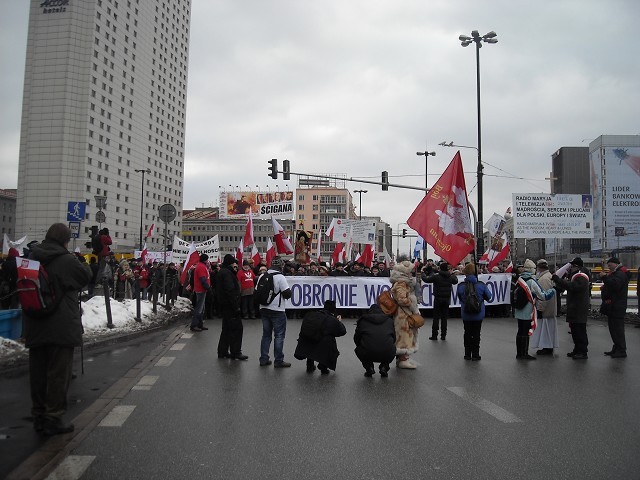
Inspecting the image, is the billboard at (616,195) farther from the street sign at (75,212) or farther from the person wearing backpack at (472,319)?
the person wearing backpack at (472,319)

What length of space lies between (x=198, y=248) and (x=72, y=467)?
63.9 feet

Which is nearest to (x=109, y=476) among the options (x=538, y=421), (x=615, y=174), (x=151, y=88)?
(x=538, y=421)

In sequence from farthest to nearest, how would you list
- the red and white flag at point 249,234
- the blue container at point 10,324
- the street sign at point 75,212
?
the red and white flag at point 249,234 → the street sign at point 75,212 → the blue container at point 10,324

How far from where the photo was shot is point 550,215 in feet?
67.8

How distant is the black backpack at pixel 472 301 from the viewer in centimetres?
972

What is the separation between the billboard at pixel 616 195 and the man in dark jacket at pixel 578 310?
288 feet

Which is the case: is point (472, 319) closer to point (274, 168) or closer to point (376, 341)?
point (376, 341)

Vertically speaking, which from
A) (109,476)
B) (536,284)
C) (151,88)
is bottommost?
(109,476)

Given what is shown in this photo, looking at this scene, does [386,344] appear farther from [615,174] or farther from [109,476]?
[615,174]

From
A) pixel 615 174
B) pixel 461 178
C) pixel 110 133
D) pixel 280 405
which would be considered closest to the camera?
pixel 280 405

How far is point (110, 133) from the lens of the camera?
101188mm

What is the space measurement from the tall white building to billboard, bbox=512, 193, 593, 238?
80.5 m

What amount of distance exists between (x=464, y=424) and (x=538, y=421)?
2.64 ft

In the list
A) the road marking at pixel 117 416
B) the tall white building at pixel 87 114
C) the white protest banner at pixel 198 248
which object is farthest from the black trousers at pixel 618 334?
the tall white building at pixel 87 114
